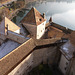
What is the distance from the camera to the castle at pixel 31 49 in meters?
9.94


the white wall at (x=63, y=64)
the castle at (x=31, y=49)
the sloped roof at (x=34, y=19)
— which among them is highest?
the sloped roof at (x=34, y=19)

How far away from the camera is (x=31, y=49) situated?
11461 mm

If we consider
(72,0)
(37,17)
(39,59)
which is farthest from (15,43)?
(72,0)

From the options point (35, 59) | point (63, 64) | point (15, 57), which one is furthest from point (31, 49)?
point (63, 64)

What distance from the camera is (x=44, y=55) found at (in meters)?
13.4

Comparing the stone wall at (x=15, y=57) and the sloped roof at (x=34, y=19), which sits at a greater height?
the sloped roof at (x=34, y=19)

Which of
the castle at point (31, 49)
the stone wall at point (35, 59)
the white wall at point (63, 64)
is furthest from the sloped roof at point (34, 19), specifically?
the white wall at point (63, 64)

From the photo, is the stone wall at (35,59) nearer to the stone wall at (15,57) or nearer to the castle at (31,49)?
the castle at (31,49)

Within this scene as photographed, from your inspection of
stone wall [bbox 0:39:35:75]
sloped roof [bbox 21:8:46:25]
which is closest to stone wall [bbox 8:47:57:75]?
stone wall [bbox 0:39:35:75]

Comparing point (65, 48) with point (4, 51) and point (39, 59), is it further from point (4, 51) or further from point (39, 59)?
point (4, 51)

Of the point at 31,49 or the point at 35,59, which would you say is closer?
the point at 31,49

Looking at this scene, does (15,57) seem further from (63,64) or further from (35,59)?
(63,64)

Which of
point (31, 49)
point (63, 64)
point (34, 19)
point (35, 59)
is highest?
point (34, 19)

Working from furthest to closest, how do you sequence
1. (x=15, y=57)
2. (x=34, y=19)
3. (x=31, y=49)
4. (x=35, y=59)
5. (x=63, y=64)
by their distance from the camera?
1. (x=34, y=19)
2. (x=63, y=64)
3. (x=35, y=59)
4. (x=31, y=49)
5. (x=15, y=57)
